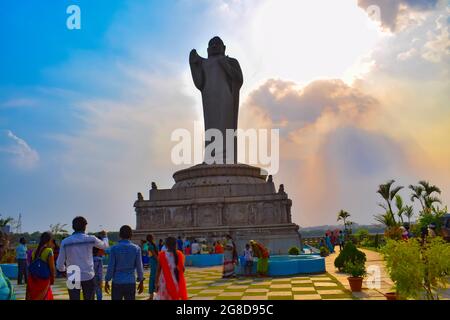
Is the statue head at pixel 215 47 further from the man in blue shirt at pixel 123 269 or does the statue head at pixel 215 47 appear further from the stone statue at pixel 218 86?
the man in blue shirt at pixel 123 269

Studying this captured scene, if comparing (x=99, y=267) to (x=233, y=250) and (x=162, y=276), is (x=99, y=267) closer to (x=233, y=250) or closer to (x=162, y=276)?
(x=162, y=276)

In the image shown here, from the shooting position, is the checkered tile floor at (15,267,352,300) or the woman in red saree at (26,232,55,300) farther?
the checkered tile floor at (15,267,352,300)

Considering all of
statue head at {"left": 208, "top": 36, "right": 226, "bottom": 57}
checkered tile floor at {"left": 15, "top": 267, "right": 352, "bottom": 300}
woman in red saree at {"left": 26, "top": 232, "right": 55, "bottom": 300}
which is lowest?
checkered tile floor at {"left": 15, "top": 267, "right": 352, "bottom": 300}

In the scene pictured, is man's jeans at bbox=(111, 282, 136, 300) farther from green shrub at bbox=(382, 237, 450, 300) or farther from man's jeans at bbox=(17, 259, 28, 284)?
man's jeans at bbox=(17, 259, 28, 284)

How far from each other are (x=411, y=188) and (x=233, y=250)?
37.7 m

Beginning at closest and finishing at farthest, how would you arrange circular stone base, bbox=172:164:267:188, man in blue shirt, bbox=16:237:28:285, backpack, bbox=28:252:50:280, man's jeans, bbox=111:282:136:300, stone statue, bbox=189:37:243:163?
backpack, bbox=28:252:50:280 → man's jeans, bbox=111:282:136:300 → man in blue shirt, bbox=16:237:28:285 → circular stone base, bbox=172:164:267:188 → stone statue, bbox=189:37:243:163

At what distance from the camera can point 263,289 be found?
12430mm

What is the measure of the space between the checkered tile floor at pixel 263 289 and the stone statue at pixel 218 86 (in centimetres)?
2459

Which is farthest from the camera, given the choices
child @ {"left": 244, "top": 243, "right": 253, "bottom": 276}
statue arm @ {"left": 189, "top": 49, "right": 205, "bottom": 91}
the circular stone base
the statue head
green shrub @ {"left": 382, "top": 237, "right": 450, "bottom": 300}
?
the statue head

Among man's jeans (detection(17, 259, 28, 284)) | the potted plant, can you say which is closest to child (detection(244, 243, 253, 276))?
the potted plant

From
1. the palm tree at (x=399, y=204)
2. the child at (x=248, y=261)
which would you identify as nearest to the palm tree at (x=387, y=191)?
the palm tree at (x=399, y=204)

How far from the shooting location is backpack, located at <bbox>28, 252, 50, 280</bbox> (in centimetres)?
655

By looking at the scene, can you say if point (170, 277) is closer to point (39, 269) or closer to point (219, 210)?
point (39, 269)

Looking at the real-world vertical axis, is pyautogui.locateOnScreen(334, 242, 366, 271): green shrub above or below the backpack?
below
